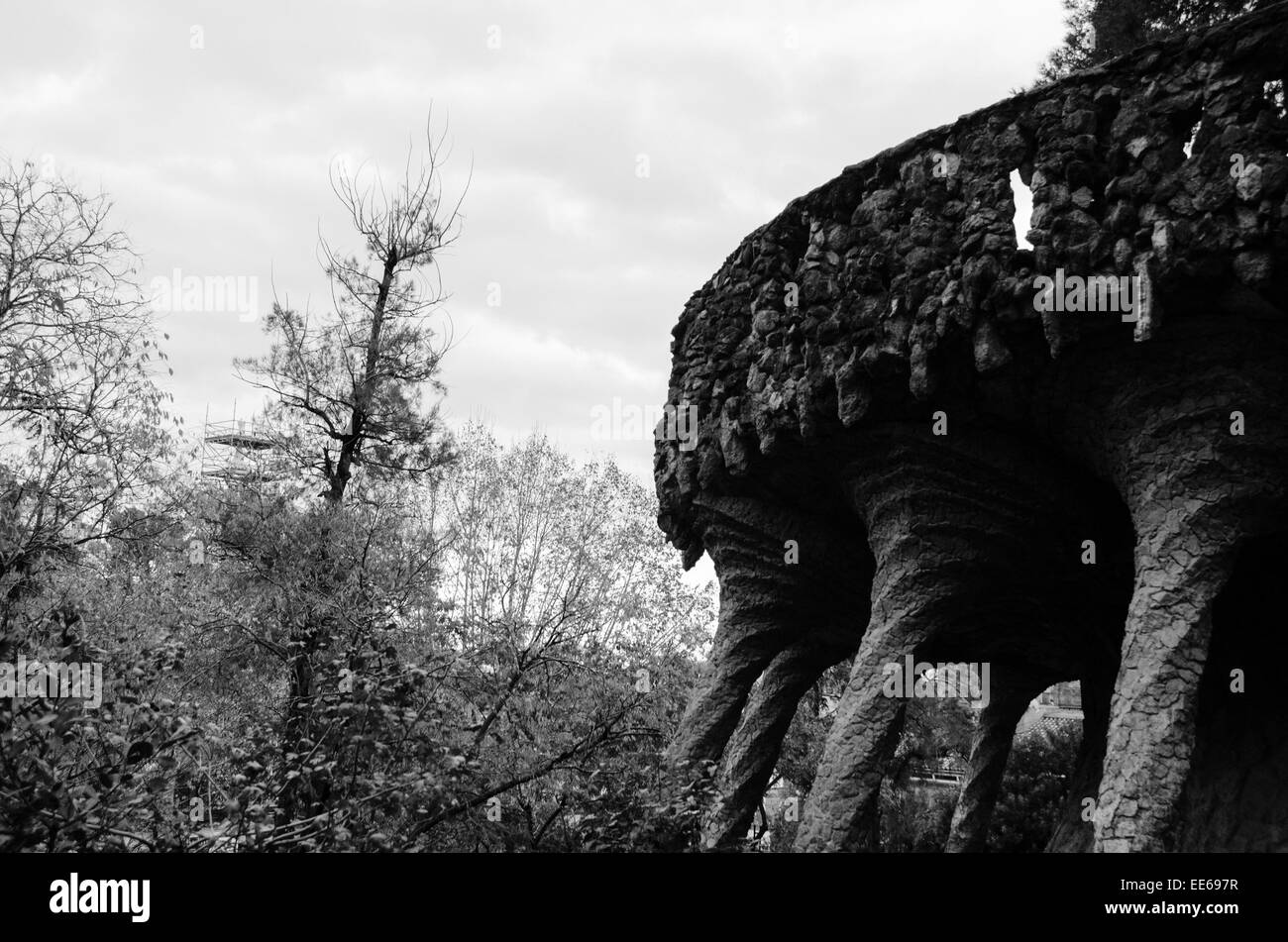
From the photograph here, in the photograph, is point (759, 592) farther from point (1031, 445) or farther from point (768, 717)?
point (1031, 445)

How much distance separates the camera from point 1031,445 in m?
11.0

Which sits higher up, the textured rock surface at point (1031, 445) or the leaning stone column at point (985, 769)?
the textured rock surface at point (1031, 445)

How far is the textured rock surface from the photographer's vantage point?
8695 mm

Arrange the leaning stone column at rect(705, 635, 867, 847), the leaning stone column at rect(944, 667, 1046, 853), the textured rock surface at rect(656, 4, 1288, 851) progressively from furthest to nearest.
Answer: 1. the leaning stone column at rect(944, 667, 1046, 853)
2. the leaning stone column at rect(705, 635, 867, 847)
3. the textured rock surface at rect(656, 4, 1288, 851)

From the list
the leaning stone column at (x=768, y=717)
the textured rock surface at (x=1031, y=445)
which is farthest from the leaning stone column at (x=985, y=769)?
the leaning stone column at (x=768, y=717)

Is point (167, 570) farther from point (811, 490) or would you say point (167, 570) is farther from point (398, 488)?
point (811, 490)

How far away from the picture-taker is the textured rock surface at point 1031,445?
870cm

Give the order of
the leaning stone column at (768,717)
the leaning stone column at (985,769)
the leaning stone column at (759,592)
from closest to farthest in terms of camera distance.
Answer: the leaning stone column at (759,592), the leaning stone column at (768,717), the leaning stone column at (985,769)

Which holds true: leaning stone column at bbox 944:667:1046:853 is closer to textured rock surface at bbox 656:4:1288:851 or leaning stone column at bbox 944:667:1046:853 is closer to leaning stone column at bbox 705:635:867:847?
textured rock surface at bbox 656:4:1288:851

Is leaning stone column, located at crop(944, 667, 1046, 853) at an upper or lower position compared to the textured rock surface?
lower

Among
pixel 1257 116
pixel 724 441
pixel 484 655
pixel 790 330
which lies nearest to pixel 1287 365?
pixel 1257 116

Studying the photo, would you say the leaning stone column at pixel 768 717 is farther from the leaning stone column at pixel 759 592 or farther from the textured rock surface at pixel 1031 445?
the leaning stone column at pixel 759 592

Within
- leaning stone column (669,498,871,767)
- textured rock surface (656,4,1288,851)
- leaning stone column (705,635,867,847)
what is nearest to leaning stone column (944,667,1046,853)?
textured rock surface (656,4,1288,851)
